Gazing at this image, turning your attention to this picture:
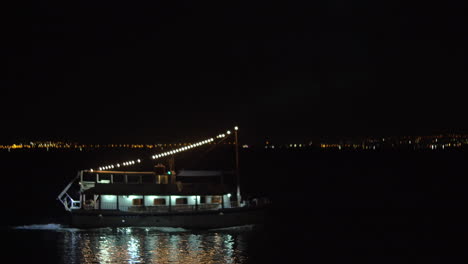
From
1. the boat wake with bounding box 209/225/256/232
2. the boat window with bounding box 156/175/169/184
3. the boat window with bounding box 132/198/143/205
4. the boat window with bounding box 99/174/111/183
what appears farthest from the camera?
the boat window with bounding box 99/174/111/183

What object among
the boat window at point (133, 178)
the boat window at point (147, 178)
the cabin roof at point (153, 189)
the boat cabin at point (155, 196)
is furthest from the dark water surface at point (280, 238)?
the boat window at point (147, 178)

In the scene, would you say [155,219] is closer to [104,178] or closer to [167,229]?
[167,229]

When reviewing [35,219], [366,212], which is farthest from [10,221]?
[366,212]

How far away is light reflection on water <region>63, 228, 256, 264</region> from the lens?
2717 cm

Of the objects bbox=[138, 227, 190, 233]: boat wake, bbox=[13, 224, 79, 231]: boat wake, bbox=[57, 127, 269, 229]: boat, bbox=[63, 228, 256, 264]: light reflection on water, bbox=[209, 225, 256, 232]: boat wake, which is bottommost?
bbox=[63, 228, 256, 264]: light reflection on water

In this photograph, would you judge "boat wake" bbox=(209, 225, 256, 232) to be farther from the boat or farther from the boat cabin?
the boat cabin

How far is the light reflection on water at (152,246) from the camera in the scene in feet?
89.1

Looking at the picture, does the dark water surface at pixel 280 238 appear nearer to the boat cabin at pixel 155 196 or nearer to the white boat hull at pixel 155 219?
the white boat hull at pixel 155 219

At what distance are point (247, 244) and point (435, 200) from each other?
31981 millimetres

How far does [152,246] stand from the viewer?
98.8 feet

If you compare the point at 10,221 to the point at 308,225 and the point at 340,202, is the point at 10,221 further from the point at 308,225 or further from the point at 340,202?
the point at 340,202

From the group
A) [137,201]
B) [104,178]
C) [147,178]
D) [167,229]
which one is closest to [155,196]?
[137,201]

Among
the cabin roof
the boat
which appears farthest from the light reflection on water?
the cabin roof

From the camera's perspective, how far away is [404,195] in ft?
210
